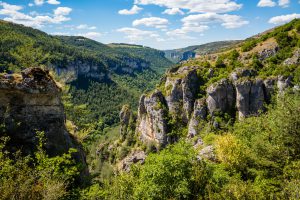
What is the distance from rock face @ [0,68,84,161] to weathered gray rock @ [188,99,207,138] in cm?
4651

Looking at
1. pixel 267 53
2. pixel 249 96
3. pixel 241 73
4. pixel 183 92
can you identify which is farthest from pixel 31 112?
pixel 267 53

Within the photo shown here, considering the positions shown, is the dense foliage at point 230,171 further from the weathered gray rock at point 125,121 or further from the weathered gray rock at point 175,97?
the weathered gray rock at point 125,121

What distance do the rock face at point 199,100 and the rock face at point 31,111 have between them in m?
42.9

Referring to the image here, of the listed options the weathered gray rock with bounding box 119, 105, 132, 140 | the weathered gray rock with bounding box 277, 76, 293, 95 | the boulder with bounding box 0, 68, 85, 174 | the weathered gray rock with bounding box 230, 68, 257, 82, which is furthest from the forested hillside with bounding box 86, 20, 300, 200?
the boulder with bounding box 0, 68, 85, 174

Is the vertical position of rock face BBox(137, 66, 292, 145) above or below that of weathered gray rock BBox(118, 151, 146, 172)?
above

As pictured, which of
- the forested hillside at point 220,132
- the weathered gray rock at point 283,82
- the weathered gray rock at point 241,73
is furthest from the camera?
the weathered gray rock at point 241,73

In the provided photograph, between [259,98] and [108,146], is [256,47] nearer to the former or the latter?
[259,98]

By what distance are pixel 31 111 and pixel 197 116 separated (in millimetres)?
49165

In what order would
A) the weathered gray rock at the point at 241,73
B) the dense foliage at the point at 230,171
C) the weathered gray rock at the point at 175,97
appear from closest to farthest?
the dense foliage at the point at 230,171 → the weathered gray rock at the point at 241,73 → the weathered gray rock at the point at 175,97

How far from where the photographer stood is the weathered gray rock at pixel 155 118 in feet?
243

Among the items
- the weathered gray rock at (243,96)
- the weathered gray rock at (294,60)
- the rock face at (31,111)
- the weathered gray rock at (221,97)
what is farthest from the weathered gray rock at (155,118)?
the rock face at (31,111)

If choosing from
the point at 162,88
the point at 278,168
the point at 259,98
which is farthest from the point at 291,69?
the point at 278,168

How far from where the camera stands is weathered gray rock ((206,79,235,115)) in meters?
63.7

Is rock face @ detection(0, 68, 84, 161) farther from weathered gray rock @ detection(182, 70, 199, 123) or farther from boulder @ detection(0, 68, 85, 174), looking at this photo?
weathered gray rock @ detection(182, 70, 199, 123)
